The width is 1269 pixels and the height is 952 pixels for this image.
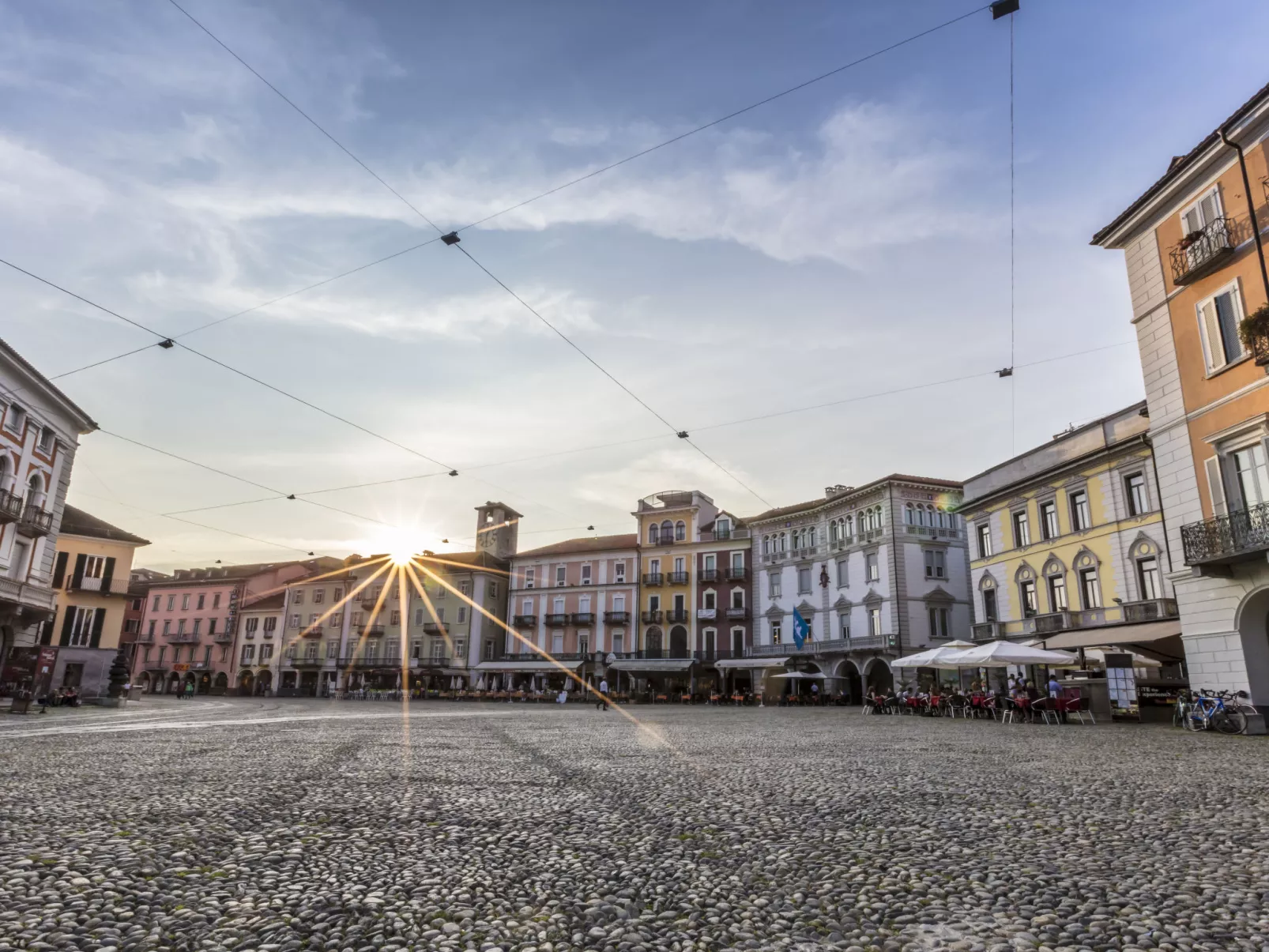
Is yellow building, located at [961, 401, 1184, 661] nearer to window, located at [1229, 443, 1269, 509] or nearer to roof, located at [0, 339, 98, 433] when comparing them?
Result: window, located at [1229, 443, 1269, 509]

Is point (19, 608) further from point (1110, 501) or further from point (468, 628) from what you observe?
point (1110, 501)

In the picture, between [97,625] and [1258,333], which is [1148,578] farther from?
[97,625]

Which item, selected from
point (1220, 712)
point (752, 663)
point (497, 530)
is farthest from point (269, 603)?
point (1220, 712)

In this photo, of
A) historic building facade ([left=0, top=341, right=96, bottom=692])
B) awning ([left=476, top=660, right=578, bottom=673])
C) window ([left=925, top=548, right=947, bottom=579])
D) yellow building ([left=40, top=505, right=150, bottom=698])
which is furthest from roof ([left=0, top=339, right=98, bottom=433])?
window ([left=925, top=548, right=947, bottom=579])

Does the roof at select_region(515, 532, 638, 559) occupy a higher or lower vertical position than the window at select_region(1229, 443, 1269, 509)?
higher

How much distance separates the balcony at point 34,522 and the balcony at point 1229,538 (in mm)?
38267

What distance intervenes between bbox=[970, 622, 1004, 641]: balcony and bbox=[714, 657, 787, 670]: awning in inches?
587

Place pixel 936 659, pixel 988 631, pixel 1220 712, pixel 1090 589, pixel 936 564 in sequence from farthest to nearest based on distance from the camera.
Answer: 1. pixel 936 564
2. pixel 988 631
3. pixel 1090 589
4. pixel 936 659
5. pixel 1220 712

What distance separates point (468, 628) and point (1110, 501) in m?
49.1

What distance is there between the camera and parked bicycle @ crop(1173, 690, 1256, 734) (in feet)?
54.6

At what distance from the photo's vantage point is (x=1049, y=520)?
3131 cm

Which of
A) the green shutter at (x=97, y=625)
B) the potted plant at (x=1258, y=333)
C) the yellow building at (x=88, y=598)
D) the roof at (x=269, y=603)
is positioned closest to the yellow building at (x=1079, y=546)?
the potted plant at (x=1258, y=333)

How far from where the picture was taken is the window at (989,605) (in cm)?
3466

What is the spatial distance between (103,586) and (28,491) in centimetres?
1516
